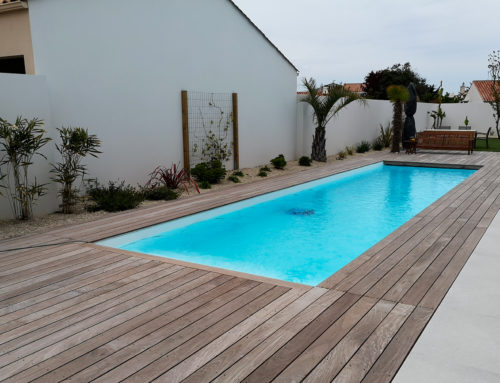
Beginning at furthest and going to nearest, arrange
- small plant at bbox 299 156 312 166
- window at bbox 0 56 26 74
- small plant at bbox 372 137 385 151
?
small plant at bbox 372 137 385 151
small plant at bbox 299 156 312 166
window at bbox 0 56 26 74

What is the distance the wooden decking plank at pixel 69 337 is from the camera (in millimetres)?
2248

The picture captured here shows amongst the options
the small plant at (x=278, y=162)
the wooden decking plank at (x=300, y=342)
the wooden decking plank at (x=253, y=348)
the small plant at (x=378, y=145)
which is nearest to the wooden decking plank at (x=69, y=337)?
the wooden decking plank at (x=253, y=348)

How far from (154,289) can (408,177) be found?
27.8 feet

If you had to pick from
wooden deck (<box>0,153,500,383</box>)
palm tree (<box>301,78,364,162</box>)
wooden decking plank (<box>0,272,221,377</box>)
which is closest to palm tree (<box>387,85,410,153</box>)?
palm tree (<box>301,78,364,162</box>)

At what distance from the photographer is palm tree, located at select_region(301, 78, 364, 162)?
11398mm

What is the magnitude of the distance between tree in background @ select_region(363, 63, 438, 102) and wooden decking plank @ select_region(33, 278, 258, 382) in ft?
87.3

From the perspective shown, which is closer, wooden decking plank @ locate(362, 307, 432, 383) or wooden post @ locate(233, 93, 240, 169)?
wooden decking plank @ locate(362, 307, 432, 383)

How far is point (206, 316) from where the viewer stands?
273 centimetres

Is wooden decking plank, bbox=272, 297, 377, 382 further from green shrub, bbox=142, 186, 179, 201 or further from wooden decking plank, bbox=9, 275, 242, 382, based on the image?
green shrub, bbox=142, 186, 179, 201

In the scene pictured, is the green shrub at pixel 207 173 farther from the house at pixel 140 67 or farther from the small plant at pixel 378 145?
the small plant at pixel 378 145

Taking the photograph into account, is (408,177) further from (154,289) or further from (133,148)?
(154,289)

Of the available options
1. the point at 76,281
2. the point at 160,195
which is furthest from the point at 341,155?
the point at 76,281

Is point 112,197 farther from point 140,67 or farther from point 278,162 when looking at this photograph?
point 278,162

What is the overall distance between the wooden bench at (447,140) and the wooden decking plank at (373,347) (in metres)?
12.0
